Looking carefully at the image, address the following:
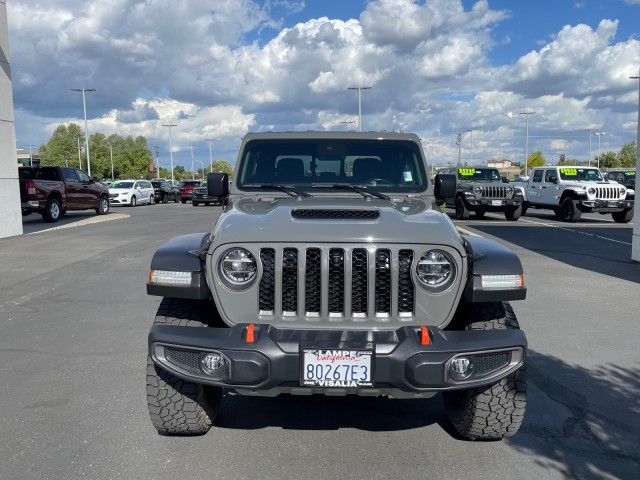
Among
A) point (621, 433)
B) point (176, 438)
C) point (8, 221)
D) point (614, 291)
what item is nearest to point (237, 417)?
point (176, 438)

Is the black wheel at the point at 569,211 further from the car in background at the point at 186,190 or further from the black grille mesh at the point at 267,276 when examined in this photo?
the car in background at the point at 186,190

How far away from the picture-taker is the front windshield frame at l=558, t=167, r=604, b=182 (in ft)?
70.3

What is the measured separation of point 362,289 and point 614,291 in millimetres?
6724

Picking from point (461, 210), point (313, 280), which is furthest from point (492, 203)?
point (313, 280)

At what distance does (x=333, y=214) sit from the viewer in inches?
143

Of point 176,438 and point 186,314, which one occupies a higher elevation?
point 186,314

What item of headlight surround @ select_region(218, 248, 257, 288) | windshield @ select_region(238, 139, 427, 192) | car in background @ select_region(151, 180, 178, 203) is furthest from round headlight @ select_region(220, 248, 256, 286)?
A: car in background @ select_region(151, 180, 178, 203)

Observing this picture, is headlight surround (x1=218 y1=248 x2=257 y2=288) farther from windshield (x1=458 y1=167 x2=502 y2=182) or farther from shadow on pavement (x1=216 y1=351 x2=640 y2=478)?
windshield (x1=458 y1=167 x2=502 y2=182)

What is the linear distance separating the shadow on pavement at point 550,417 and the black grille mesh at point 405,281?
1046 millimetres

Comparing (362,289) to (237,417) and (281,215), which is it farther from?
(237,417)

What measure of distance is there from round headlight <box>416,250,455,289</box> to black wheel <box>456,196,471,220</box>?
1881 cm

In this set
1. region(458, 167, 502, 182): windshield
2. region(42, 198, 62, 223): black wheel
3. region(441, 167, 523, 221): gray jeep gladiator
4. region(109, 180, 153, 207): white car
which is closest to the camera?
region(42, 198, 62, 223): black wheel

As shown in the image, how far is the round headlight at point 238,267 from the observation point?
3.33 m

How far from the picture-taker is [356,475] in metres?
3.34
